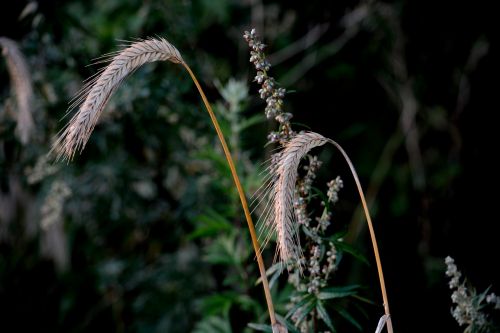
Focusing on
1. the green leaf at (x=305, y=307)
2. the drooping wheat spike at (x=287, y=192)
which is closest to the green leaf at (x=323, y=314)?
the green leaf at (x=305, y=307)

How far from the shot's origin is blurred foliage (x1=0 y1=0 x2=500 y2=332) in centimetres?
288

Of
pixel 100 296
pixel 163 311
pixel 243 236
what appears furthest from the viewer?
pixel 100 296

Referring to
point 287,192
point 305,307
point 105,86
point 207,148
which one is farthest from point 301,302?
point 207,148

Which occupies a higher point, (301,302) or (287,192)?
(287,192)

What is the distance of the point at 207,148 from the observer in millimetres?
2357

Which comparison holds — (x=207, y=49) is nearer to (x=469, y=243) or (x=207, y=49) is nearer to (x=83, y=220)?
(x=83, y=220)

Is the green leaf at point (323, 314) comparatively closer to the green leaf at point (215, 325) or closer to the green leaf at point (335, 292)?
the green leaf at point (335, 292)

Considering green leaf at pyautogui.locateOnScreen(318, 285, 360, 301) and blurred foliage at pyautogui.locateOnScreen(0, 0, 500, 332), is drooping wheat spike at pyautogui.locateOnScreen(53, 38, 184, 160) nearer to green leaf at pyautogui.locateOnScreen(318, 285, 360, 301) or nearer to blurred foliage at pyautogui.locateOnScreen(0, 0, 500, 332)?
green leaf at pyautogui.locateOnScreen(318, 285, 360, 301)

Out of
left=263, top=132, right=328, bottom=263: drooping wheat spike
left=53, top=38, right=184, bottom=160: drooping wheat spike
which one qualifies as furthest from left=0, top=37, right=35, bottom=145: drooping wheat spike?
left=263, top=132, right=328, bottom=263: drooping wheat spike

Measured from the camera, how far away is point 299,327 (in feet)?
5.29

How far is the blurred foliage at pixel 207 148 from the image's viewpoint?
288 cm

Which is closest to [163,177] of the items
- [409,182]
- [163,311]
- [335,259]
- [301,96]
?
[163,311]

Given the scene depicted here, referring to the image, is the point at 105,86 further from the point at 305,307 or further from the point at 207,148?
the point at 207,148

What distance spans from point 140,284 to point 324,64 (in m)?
2.50
